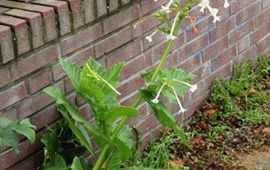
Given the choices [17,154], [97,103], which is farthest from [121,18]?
[17,154]

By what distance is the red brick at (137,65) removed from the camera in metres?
3.48

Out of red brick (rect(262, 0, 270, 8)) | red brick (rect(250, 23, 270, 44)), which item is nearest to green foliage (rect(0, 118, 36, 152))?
red brick (rect(250, 23, 270, 44))

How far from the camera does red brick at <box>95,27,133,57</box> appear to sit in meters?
3.28

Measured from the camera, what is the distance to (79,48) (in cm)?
315

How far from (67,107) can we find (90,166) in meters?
0.41

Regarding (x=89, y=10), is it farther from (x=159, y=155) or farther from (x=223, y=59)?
(x=223, y=59)

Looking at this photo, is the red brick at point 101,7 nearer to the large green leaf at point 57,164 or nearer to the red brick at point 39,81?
the red brick at point 39,81

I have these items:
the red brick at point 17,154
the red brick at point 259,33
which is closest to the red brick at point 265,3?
the red brick at point 259,33

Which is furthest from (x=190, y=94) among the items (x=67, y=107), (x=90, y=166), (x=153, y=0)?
(x=67, y=107)

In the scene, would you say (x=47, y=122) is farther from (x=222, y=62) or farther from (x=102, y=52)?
(x=222, y=62)

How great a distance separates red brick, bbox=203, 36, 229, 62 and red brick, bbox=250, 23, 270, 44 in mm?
353

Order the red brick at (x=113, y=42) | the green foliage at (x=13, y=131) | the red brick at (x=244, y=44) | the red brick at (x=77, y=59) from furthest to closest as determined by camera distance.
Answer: the red brick at (x=244, y=44)
the red brick at (x=113, y=42)
the red brick at (x=77, y=59)
the green foliage at (x=13, y=131)

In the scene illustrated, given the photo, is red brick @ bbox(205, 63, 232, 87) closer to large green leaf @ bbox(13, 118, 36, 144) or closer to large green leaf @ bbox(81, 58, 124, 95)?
large green leaf @ bbox(81, 58, 124, 95)

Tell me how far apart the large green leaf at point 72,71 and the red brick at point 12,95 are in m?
0.20
